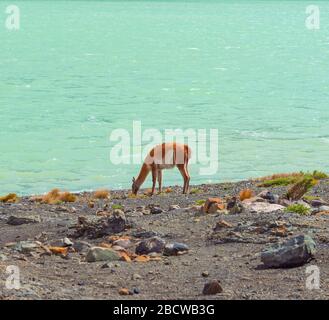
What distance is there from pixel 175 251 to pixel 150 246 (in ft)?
1.42

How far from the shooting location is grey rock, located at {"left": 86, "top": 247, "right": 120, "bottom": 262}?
1327 centimetres

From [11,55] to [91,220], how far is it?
7702 centimetres

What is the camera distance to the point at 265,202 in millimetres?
17562

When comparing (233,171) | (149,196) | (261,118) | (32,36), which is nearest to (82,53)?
(32,36)

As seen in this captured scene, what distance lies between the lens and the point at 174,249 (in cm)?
1369

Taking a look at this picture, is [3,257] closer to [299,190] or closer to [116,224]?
[116,224]

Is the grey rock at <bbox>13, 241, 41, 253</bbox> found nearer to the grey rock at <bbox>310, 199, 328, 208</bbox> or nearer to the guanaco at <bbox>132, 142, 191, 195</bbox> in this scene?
the grey rock at <bbox>310, 199, 328, 208</bbox>

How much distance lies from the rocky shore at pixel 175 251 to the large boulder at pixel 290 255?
0.01m

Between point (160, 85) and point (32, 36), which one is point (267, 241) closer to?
point (160, 85)

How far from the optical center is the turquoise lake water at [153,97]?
1391 inches
